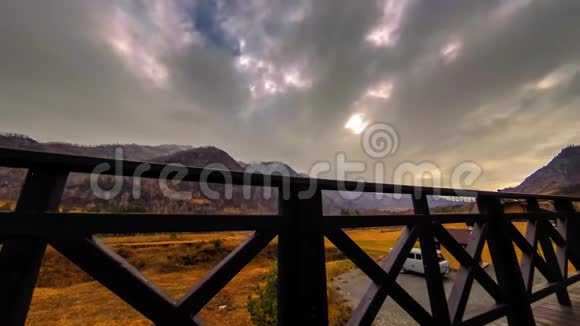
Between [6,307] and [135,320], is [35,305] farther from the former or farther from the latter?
[6,307]

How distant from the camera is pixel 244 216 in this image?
1.37 metres

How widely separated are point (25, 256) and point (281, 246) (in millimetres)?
1127

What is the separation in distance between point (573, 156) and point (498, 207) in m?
277

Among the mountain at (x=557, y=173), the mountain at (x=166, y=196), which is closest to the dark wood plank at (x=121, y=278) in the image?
the mountain at (x=166, y=196)

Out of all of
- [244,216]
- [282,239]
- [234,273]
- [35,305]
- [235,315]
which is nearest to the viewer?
[234,273]

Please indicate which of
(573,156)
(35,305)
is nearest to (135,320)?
(35,305)

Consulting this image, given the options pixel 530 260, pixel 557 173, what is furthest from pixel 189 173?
pixel 557 173

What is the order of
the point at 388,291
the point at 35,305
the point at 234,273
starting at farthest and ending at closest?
the point at 35,305
the point at 388,291
the point at 234,273

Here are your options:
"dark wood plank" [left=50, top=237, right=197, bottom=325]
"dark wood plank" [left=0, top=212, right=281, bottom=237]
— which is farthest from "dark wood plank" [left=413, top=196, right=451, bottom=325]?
"dark wood plank" [left=50, top=237, right=197, bottom=325]

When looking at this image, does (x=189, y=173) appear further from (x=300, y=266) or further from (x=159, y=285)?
(x=159, y=285)

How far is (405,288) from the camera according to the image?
17141 mm

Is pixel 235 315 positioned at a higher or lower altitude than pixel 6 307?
lower

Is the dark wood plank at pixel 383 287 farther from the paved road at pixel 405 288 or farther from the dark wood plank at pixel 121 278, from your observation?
the paved road at pixel 405 288

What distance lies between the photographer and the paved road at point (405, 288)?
12.7 meters
